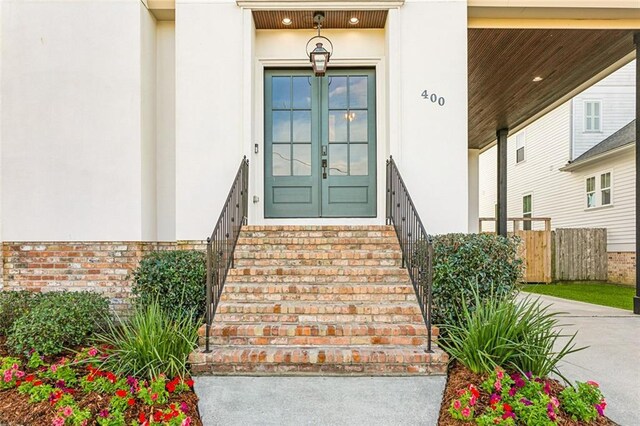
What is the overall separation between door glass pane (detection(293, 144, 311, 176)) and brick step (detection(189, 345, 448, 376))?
10.0 ft

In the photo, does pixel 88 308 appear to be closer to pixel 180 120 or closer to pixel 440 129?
pixel 180 120

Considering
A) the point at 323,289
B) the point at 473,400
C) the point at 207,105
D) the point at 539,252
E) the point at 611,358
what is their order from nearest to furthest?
the point at 473,400
the point at 611,358
the point at 323,289
the point at 207,105
the point at 539,252

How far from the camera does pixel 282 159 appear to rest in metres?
5.70

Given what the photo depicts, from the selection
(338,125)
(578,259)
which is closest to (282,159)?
(338,125)

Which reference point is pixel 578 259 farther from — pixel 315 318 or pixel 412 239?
pixel 315 318

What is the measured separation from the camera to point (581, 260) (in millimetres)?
10375

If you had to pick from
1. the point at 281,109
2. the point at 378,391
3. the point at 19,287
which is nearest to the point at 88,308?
the point at 19,287

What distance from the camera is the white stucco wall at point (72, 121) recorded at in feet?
16.1

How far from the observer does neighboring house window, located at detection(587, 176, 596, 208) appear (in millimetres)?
11281

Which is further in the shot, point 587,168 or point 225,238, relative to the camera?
point 587,168

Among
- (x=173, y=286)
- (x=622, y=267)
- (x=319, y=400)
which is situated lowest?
(x=622, y=267)

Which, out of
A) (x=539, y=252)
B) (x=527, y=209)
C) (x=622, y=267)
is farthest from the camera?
(x=527, y=209)

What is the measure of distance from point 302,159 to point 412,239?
A: 219 centimetres

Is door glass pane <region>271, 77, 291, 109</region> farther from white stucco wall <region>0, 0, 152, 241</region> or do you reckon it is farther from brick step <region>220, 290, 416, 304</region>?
brick step <region>220, 290, 416, 304</region>
